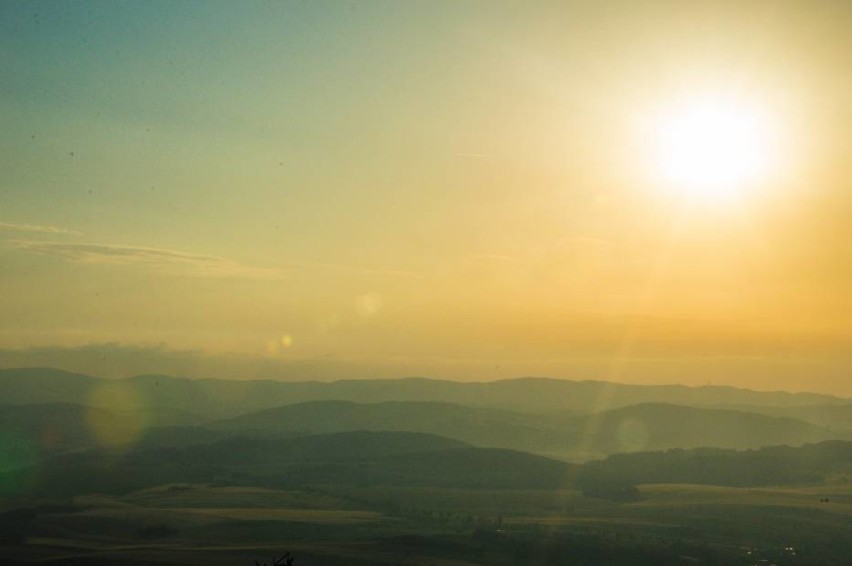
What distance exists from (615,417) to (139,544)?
126 m

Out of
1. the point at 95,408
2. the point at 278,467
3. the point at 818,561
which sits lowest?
the point at 818,561

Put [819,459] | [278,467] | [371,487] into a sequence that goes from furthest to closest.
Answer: [819,459] < [278,467] < [371,487]

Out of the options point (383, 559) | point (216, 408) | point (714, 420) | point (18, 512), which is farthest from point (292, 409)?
point (383, 559)

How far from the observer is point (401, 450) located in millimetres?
116938

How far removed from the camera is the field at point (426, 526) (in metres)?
50.6

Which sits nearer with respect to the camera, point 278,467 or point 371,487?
point 371,487

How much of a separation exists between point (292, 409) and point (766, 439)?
83001 mm

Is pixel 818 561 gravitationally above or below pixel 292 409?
below

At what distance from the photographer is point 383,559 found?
48.8 m

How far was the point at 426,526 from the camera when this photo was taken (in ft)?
212

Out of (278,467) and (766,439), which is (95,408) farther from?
(766,439)

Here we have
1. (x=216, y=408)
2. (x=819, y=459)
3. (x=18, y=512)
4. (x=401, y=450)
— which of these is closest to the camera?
(x=18, y=512)

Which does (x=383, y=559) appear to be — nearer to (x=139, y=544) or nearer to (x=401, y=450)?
(x=139, y=544)

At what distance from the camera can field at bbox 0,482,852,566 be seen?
5062 cm
